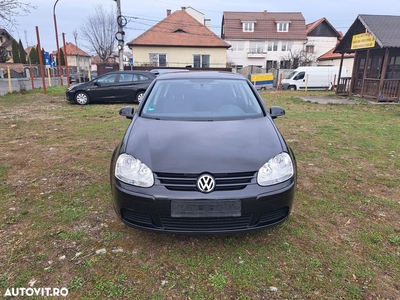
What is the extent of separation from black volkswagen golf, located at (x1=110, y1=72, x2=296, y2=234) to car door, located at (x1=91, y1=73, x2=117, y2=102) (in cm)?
1027

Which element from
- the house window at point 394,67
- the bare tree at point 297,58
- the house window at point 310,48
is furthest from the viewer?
the house window at point 310,48

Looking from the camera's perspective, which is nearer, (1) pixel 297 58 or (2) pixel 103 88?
(2) pixel 103 88

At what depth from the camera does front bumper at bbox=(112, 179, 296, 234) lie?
224 cm

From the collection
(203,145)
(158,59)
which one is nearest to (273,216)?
(203,145)

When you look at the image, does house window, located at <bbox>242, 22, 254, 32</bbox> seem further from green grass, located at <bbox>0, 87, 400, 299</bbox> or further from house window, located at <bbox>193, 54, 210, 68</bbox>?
green grass, located at <bbox>0, 87, 400, 299</bbox>

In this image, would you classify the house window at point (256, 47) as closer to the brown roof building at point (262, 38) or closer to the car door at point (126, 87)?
the brown roof building at point (262, 38)

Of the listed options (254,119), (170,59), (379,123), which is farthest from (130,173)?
(170,59)

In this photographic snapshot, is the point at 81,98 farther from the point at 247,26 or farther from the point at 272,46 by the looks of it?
the point at 272,46

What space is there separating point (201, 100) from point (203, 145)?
3.75 feet

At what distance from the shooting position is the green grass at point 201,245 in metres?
2.12

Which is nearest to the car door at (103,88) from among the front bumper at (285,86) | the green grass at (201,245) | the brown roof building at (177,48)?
the green grass at (201,245)

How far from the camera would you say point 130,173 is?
2.42 meters

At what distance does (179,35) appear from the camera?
109ft

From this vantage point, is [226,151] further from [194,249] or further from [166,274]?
[166,274]
